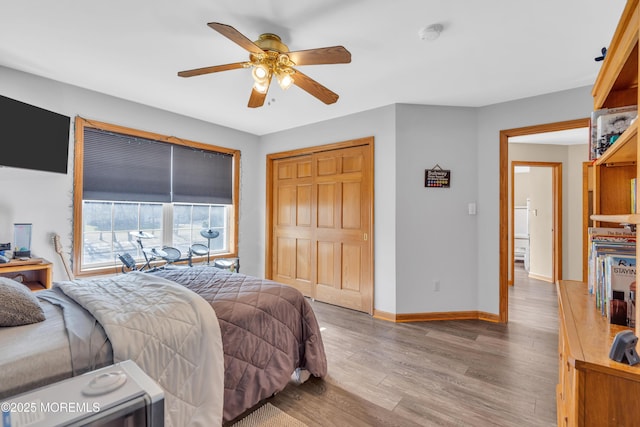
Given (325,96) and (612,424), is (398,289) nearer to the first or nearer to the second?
(325,96)

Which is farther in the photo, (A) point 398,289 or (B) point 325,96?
(A) point 398,289

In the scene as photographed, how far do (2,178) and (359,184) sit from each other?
3525 millimetres

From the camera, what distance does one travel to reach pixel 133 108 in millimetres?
3486

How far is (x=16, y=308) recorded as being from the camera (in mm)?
1365

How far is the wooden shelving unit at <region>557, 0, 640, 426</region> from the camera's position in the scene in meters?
0.83

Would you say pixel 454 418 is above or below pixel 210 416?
below

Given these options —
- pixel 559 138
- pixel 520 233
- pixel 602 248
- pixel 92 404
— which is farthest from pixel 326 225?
pixel 520 233

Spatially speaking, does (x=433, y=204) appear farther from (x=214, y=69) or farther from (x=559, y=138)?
(x=559, y=138)

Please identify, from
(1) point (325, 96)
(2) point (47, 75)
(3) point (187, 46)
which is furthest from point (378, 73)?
(2) point (47, 75)

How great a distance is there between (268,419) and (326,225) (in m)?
2.59

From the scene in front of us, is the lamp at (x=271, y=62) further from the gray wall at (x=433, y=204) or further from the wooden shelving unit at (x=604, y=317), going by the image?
the gray wall at (x=433, y=204)

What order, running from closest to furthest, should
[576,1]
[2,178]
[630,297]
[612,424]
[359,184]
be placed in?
1. [612,424]
2. [630,297]
3. [576,1]
4. [2,178]
5. [359,184]

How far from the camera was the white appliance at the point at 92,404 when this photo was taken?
829 millimetres

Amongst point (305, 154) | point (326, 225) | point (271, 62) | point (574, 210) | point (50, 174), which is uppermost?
point (271, 62)
